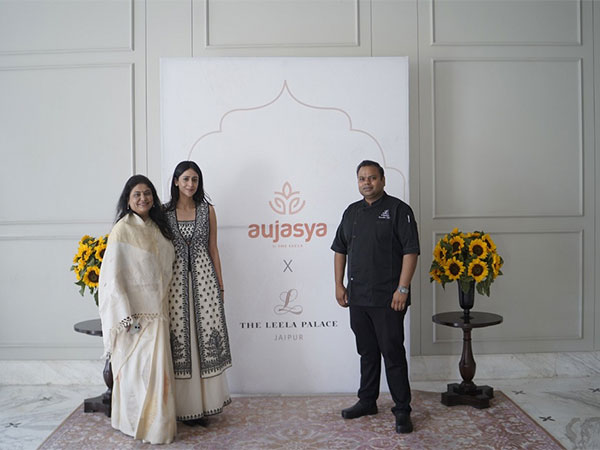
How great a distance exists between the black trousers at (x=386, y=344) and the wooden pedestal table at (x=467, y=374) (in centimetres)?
52

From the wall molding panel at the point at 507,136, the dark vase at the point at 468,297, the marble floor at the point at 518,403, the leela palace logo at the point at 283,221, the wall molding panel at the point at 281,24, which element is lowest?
the marble floor at the point at 518,403

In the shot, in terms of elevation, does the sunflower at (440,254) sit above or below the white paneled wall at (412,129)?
below

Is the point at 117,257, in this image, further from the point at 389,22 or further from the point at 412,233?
the point at 389,22

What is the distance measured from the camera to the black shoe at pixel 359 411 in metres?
3.19

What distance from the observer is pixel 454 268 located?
3412 mm

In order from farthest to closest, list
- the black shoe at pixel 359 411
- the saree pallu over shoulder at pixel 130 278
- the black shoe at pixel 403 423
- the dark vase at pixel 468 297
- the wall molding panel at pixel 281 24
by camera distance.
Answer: the wall molding panel at pixel 281 24 < the dark vase at pixel 468 297 < the black shoe at pixel 359 411 < the black shoe at pixel 403 423 < the saree pallu over shoulder at pixel 130 278

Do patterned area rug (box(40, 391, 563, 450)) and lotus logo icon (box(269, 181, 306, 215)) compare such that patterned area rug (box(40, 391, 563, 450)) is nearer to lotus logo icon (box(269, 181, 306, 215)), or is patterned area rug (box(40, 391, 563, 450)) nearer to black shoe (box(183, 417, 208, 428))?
black shoe (box(183, 417, 208, 428))

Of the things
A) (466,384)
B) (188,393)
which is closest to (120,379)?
(188,393)

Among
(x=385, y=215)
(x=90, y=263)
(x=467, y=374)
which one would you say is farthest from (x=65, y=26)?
(x=467, y=374)

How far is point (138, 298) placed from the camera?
9.46 feet

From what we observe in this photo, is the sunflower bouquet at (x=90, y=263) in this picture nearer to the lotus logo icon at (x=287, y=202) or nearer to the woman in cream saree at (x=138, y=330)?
the woman in cream saree at (x=138, y=330)

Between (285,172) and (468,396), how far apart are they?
1.97 m

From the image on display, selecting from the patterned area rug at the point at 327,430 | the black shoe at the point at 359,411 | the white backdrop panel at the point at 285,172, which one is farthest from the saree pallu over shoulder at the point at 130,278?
the black shoe at the point at 359,411

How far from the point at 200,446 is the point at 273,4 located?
10.3ft
